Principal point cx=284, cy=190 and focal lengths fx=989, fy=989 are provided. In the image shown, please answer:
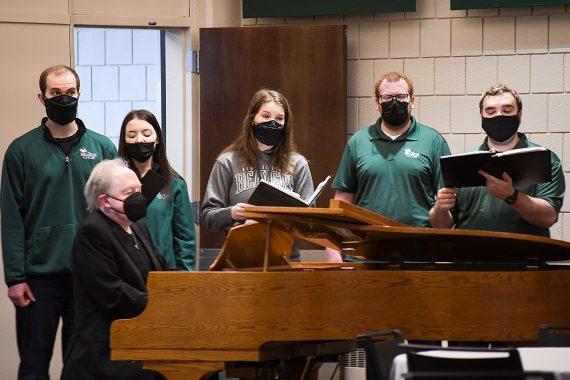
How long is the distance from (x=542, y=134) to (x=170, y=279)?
3.20 metres

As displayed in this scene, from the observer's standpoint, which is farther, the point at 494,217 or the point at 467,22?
the point at 467,22

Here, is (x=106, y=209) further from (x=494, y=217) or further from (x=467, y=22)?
(x=467, y=22)

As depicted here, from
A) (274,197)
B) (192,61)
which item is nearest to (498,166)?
(274,197)

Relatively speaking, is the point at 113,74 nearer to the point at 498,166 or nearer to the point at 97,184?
the point at 97,184

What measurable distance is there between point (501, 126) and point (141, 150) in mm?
1733

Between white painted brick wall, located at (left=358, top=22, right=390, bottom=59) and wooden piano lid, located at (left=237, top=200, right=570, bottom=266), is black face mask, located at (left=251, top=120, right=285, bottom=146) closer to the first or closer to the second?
wooden piano lid, located at (left=237, top=200, right=570, bottom=266)

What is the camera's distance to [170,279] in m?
3.70

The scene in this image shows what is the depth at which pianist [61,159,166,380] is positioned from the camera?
398cm

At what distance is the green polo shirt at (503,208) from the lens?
15.0 feet

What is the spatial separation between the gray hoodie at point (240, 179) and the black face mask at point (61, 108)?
0.74 meters

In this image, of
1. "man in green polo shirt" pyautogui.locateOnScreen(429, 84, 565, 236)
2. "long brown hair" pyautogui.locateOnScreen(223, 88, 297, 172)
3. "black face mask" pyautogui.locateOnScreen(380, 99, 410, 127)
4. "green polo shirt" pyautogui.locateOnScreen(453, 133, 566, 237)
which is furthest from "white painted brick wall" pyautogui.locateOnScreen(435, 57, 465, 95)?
"long brown hair" pyautogui.locateOnScreen(223, 88, 297, 172)

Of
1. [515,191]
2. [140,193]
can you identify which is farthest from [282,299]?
[515,191]

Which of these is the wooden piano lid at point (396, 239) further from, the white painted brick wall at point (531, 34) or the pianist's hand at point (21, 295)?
the white painted brick wall at point (531, 34)

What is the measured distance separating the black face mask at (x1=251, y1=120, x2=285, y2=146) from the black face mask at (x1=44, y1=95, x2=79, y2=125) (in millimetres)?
869
